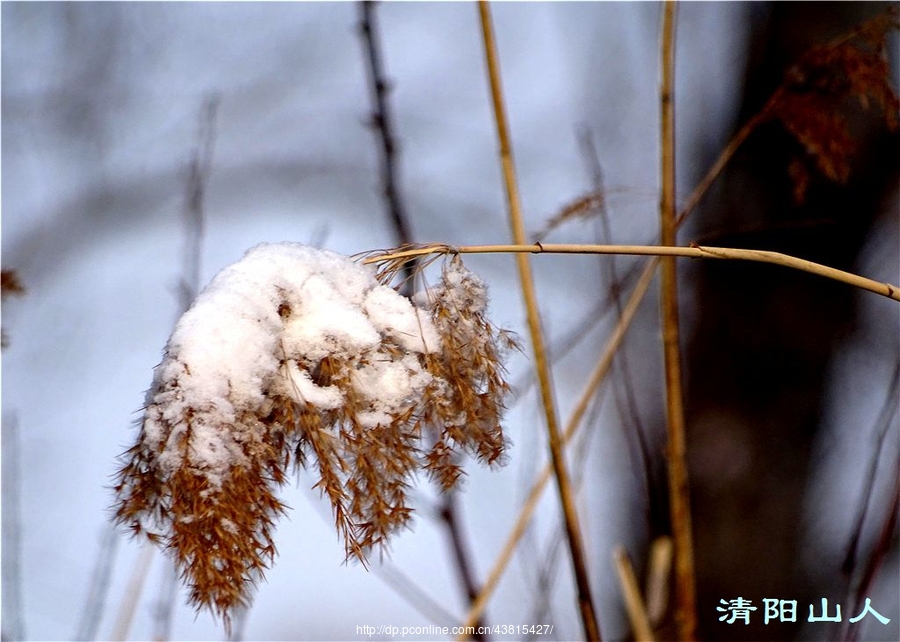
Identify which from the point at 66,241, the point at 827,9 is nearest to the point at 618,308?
the point at 827,9

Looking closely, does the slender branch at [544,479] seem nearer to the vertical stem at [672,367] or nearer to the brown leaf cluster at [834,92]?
the vertical stem at [672,367]

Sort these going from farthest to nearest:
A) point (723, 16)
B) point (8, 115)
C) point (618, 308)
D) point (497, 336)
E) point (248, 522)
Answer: point (8, 115), point (723, 16), point (618, 308), point (497, 336), point (248, 522)

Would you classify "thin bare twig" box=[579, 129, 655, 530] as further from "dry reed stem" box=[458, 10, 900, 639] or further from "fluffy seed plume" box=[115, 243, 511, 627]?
"fluffy seed plume" box=[115, 243, 511, 627]

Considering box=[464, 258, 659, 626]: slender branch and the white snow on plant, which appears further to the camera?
box=[464, 258, 659, 626]: slender branch

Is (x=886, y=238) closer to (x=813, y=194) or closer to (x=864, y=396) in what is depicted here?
(x=813, y=194)

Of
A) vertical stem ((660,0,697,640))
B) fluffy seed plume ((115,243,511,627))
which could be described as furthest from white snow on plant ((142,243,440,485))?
vertical stem ((660,0,697,640))

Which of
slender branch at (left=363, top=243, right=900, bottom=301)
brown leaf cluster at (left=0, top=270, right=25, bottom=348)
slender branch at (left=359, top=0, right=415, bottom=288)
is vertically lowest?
slender branch at (left=363, top=243, right=900, bottom=301)

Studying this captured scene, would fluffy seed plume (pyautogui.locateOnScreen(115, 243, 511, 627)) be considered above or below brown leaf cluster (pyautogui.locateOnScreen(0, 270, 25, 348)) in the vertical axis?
below
